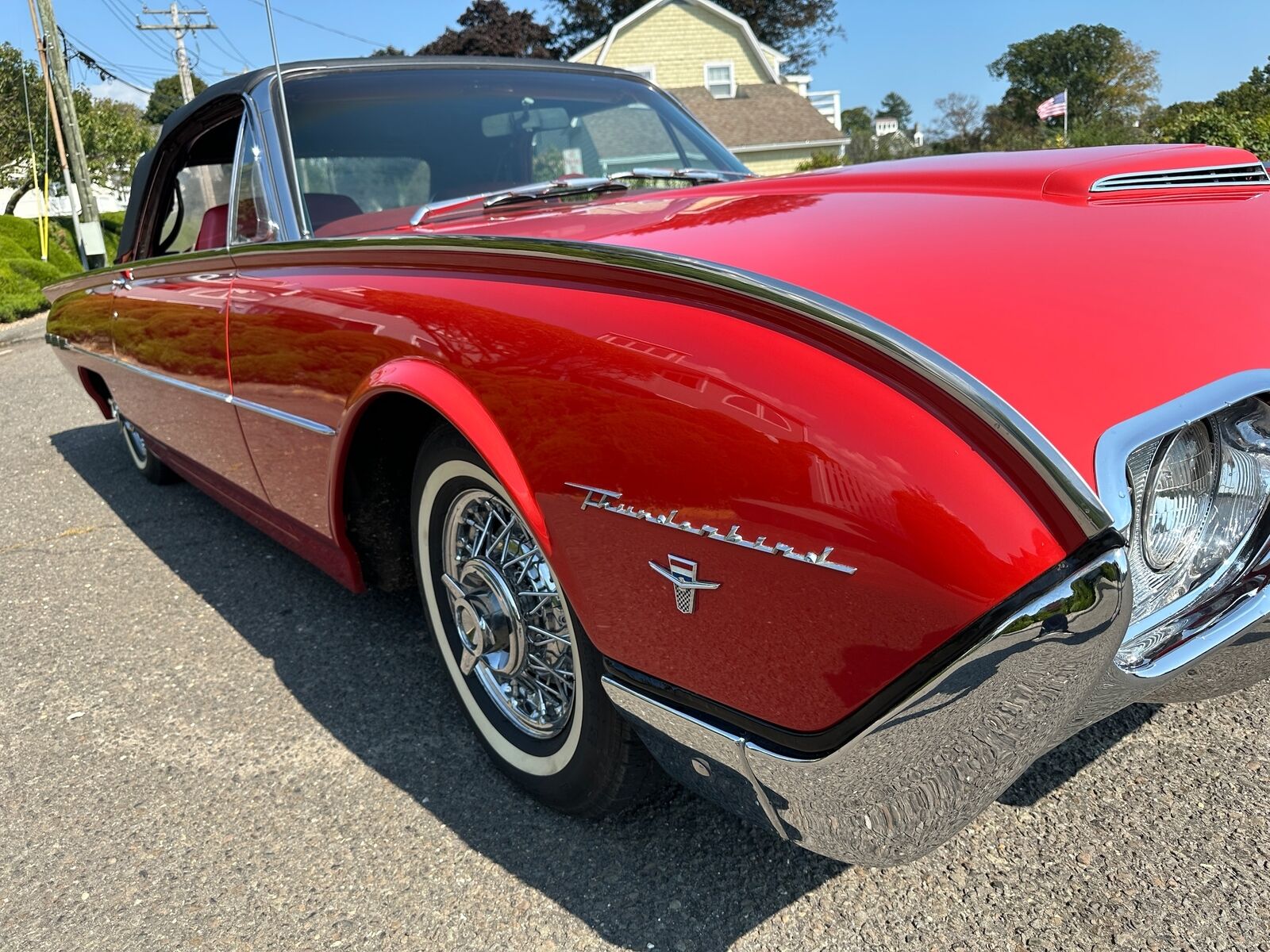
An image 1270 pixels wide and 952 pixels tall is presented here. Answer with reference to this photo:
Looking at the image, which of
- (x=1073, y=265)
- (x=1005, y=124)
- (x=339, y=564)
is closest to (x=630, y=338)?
(x=1073, y=265)

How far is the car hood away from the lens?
1182 millimetres

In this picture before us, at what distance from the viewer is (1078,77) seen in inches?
1941

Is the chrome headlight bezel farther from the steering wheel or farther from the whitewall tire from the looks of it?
the steering wheel

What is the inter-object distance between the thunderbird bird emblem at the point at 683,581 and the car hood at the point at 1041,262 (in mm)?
403

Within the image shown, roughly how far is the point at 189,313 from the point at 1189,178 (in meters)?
2.56

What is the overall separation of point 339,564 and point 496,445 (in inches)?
35.0

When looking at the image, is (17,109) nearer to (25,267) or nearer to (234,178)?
(25,267)

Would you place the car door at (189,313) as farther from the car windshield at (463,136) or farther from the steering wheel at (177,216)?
the car windshield at (463,136)

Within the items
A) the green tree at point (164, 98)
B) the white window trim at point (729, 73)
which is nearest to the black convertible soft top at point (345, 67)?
the white window trim at point (729, 73)

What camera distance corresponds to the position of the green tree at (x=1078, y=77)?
43.8 meters

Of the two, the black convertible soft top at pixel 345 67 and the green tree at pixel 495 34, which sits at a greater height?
the green tree at pixel 495 34

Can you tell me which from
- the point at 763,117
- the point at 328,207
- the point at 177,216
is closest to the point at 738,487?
the point at 328,207

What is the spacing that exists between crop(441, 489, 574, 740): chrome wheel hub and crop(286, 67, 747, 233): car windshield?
39.0 inches

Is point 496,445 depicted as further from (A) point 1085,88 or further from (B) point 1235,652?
(A) point 1085,88
